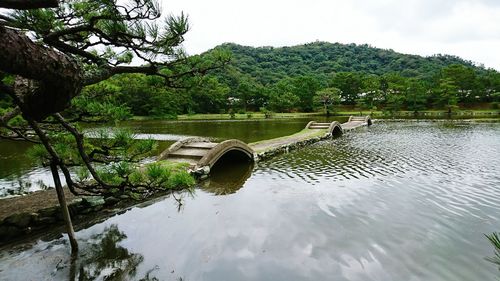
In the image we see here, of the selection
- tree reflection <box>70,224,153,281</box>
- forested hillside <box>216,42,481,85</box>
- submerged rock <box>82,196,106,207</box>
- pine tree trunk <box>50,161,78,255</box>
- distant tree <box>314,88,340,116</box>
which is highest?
forested hillside <box>216,42,481,85</box>

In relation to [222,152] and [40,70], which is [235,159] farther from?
[40,70]

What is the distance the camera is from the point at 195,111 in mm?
57062

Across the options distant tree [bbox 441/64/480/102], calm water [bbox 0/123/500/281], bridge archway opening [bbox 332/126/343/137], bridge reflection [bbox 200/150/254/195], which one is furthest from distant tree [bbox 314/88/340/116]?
calm water [bbox 0/123/500/281]

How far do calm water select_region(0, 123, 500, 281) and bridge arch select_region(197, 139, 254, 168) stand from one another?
77 centimetres

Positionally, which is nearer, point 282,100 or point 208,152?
point 208,152

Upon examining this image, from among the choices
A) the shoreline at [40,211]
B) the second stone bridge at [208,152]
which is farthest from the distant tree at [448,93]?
the shoreline at [40,211]

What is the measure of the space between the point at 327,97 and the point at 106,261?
52.8 metres

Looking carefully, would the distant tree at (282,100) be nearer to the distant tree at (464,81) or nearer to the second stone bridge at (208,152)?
the distant tree at (464,81)

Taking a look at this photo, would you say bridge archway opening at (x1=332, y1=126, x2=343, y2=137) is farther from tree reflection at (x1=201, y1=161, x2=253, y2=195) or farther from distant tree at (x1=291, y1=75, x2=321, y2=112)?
distant tree at (x1=291, y1=75, x2=321, y2=112)

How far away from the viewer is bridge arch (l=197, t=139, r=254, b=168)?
11.6 meters

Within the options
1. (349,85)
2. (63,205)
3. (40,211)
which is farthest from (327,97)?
(63,205)

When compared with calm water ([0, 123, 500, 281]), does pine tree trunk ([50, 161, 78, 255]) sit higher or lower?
higher

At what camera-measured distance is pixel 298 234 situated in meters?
6.72

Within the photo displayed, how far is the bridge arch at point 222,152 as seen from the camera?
38.1 feet
